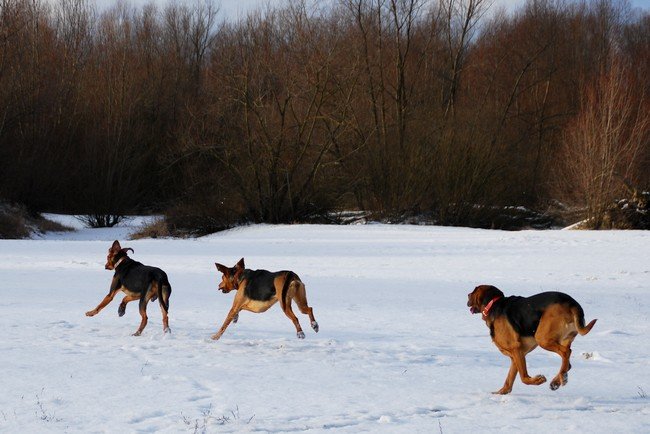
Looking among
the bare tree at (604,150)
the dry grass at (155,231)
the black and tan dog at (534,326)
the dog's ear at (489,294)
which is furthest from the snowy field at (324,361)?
the dry grass at (155,231)

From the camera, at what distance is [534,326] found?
6121mm

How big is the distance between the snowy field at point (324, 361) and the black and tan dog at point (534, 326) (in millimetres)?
266

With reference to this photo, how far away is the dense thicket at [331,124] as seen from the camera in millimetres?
34969

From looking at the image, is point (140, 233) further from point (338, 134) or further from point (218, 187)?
point (338, 134)

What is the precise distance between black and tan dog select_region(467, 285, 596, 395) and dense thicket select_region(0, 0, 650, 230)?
27164 millimetres

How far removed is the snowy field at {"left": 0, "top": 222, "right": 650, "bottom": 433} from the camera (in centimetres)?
558

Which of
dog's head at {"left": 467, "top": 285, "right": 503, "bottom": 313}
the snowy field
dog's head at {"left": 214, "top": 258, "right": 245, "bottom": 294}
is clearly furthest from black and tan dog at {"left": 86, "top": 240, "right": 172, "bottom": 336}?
dog's head at {"left": 467, "top": 285, "right": 503, "bottom": 313}

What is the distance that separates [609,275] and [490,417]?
12.6 m

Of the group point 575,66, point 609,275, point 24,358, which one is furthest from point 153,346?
point 575,66

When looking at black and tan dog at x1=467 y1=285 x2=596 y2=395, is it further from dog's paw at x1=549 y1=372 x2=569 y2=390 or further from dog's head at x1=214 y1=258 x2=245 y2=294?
dog's head at x1=214 y1=258 x2=245 y2=294

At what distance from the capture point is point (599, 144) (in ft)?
105

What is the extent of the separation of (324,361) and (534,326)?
2472 mm

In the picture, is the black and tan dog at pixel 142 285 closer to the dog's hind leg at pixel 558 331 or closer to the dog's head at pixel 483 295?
the dog's head at pixel 483 295

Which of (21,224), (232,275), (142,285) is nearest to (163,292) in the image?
(142,285)
